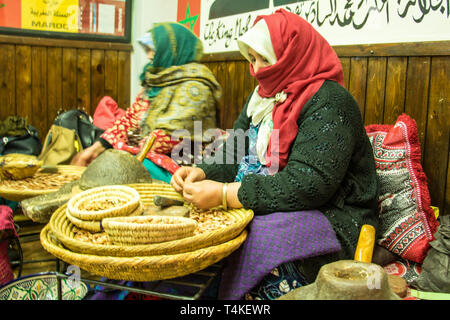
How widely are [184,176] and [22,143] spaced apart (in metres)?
2.11

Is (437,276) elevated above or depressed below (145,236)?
below

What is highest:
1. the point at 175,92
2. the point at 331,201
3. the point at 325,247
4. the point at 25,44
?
the point at 25,44

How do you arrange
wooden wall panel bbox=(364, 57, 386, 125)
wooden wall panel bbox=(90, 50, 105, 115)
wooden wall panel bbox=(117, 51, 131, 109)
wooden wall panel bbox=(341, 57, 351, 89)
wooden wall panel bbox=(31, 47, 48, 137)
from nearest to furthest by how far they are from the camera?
wooden wall panel bbox=(364, 57, 386, 125) < wooden wall panel bbox=(341, 57, 351, 89) < wooden wall panel bbox=(31, 47, 48, 137) < wooden wall panel bbox=(90, 50, 105, 115) < wooden wall panel bbox=(117, 51, 131, 109)

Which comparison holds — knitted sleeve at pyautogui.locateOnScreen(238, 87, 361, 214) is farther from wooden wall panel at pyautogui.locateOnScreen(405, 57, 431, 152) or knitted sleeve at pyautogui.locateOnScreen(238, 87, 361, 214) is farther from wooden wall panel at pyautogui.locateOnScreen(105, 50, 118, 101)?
wooden wall panel at pyautogui.locateOnScreen(105, 50, 118, 101)

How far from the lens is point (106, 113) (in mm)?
3686

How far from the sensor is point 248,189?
1.35 metres

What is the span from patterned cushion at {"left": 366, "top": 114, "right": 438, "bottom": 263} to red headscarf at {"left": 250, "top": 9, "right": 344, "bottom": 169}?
1.26ft

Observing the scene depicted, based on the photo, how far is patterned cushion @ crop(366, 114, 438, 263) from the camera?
156cm

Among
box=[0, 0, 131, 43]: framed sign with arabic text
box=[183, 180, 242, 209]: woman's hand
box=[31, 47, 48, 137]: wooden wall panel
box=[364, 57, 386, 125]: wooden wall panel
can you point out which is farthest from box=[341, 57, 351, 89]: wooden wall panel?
box=[31, 47, 48, 137]: wooden wall panel

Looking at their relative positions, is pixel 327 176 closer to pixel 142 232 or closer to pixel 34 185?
pixel 142 232

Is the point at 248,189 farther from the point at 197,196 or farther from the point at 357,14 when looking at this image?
the point at 357,14

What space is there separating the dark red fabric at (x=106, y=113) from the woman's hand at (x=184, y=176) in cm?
211

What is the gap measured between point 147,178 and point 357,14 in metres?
1.34

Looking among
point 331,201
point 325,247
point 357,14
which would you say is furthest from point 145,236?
point 357,14
